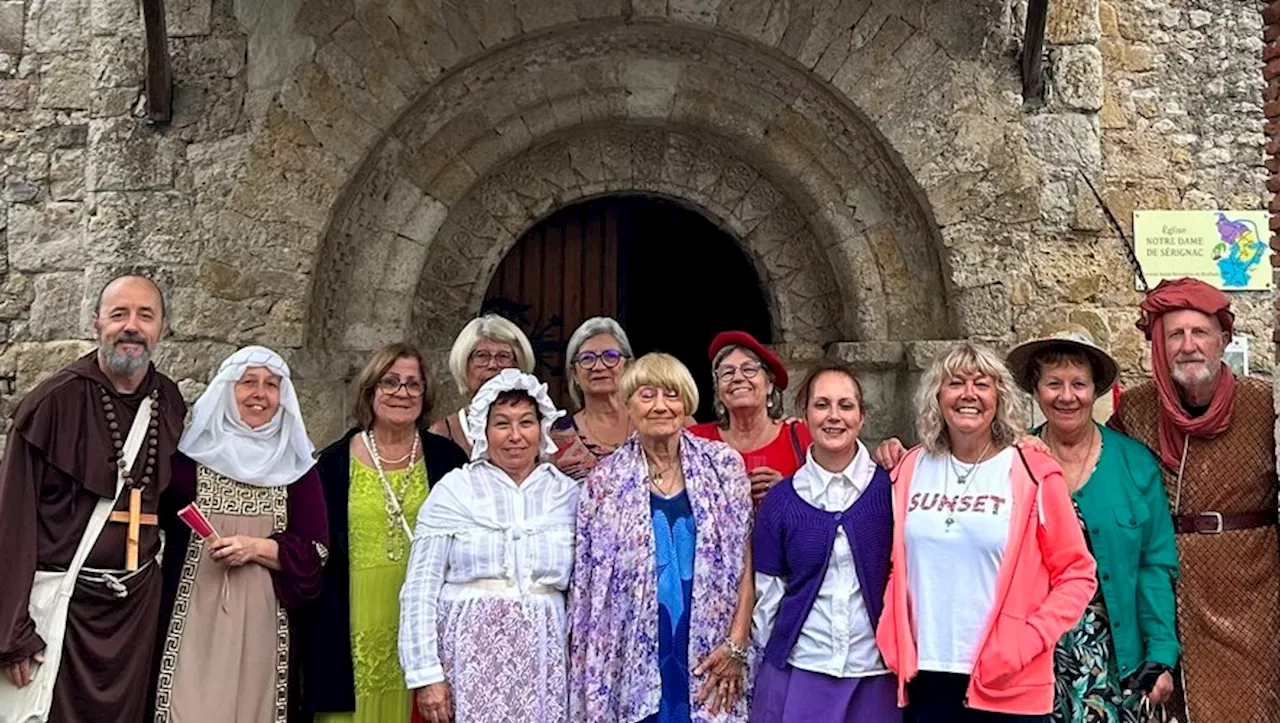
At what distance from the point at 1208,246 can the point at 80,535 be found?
4430mm

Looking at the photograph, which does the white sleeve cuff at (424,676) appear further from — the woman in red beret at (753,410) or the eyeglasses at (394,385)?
the woman in red beret at (753,410)

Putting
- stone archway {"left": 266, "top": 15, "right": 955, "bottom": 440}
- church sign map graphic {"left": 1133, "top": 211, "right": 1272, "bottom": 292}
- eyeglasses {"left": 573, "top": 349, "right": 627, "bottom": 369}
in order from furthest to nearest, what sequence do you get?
stone archway {"left": 266, "top": 15, "right": 955, "bottom": 440}
church sign map graphic {"left": 1133, "top": 211, "right": 1272, "bottom": 292}
eyeglasses {"left": 573, "top": 349, "right": 627, "bottom": 369}

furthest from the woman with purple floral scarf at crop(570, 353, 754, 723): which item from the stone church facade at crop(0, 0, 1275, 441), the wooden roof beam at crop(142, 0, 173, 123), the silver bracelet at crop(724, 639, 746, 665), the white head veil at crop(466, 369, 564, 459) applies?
the wooden roof beam at crop(142, 0, 173, 123)

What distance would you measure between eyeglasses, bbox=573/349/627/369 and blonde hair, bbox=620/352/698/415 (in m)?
0.59

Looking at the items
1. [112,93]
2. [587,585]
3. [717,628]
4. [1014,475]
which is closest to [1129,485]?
[1014,475]

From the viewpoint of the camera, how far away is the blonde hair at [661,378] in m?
2.78

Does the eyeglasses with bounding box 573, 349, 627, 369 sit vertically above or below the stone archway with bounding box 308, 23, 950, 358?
below

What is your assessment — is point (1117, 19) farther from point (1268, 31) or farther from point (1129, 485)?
point (1129, 485)

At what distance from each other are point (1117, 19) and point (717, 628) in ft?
11.5

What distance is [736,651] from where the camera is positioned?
2.67 m

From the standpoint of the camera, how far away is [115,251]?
4.27 meters

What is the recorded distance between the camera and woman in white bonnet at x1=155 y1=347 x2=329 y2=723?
2803 millimetres

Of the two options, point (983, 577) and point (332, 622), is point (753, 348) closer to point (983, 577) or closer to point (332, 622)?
point (983, 577)

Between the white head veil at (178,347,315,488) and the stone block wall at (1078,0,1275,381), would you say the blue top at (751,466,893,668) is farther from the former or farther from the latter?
the stone block wall at (1078,0,1275,381)
